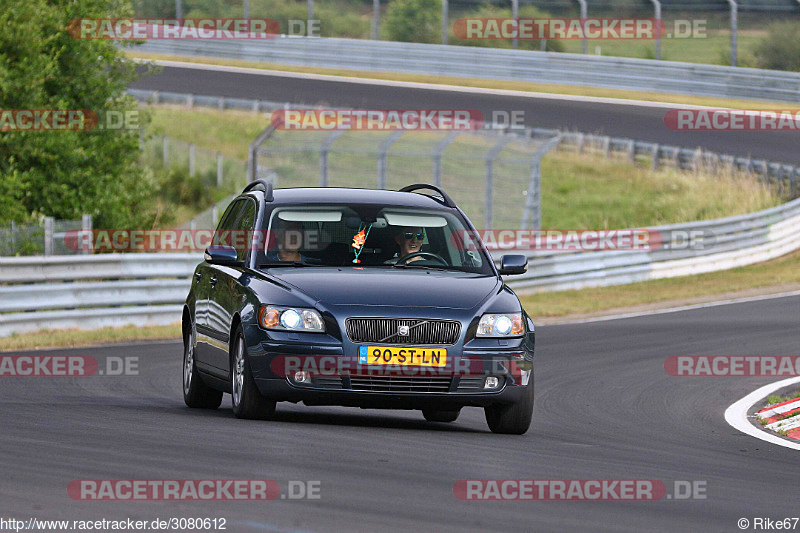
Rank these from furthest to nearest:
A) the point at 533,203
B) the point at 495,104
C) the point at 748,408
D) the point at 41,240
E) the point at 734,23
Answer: the point at 495,104
the point at 734,23
the point at 533,203
the point at 41,240
the point at 748,408

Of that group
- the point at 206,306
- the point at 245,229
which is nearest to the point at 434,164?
the point at 206,306

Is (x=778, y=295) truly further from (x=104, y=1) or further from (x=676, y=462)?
(x=676, y=462)

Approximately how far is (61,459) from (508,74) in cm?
3848

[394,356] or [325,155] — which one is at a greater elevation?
[325,155]

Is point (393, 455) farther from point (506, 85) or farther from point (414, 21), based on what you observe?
point (414, 21)

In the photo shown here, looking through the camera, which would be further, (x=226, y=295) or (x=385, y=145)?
(x=385, y=145)

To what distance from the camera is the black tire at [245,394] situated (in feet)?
32.0

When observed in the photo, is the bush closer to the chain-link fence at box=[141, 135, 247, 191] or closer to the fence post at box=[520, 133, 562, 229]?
the chain-link fence at box=[141, 135, 247, 191]

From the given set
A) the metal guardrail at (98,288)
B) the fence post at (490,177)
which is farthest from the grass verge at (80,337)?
the fence post at (490,177)

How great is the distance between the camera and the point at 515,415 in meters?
9.99

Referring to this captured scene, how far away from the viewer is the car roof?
10.8 metres

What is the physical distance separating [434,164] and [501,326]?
54.8ft

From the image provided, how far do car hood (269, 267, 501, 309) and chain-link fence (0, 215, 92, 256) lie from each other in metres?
9.20

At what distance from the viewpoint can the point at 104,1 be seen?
2603 centimetres
